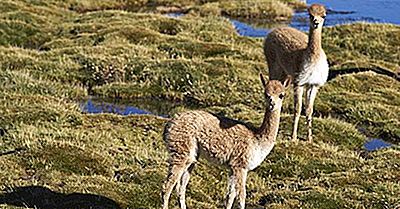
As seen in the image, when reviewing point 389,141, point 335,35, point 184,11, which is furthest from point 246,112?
point 184,11

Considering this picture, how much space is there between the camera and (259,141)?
12.6m

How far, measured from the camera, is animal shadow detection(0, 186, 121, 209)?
13742 mm

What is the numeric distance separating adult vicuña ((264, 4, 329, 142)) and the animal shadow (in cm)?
775

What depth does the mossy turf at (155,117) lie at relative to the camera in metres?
15.2

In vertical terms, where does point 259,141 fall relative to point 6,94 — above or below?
above

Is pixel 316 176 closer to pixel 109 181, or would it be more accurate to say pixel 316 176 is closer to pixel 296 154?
pixel 296 154

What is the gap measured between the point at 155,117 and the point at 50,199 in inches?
359

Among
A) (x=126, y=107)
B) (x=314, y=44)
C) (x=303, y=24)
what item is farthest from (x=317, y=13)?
(x=303, y=24)

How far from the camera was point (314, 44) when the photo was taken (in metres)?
19.5

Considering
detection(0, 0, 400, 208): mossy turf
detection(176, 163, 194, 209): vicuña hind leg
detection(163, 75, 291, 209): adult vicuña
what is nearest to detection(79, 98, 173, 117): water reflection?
detection(0, 0, 400, 208): mossy turf

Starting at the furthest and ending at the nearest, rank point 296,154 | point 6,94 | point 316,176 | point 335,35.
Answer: point 335,35, point 6,94, point 296,154, point 316,176

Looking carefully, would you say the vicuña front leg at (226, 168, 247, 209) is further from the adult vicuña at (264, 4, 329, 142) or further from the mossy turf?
the adult vicuña at (264, 4, 329, 142)

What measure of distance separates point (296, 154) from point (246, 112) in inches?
222

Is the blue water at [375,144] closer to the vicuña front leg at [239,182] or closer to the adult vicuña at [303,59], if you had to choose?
the adult vicuña at [303,59]
